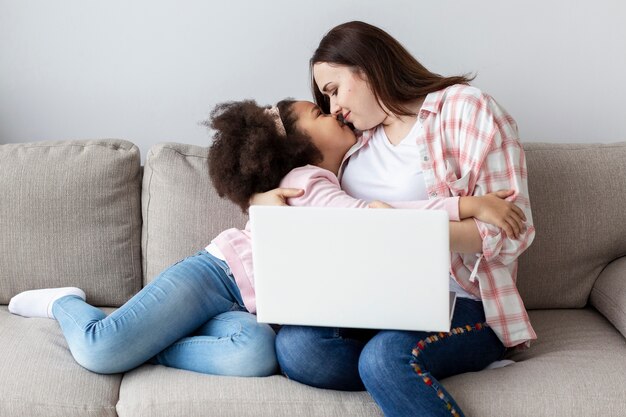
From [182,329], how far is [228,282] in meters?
0.16

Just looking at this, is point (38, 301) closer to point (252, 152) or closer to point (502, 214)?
point (252, 152)

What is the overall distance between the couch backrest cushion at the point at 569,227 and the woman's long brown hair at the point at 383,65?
407 mm

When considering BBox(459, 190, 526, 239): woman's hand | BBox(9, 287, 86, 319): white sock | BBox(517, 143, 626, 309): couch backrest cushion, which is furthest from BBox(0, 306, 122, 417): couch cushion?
BBox(517, 143, 626, 309): couch backrest cushion

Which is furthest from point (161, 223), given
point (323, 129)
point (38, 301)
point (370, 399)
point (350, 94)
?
point (370, 399)

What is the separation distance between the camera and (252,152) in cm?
187

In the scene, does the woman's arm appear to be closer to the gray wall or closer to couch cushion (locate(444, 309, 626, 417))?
couch cushion (locate(444, 309, 626, 417))

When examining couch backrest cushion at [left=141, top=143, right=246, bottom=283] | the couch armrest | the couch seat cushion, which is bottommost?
the couch seat cushion

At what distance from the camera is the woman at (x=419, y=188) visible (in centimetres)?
164

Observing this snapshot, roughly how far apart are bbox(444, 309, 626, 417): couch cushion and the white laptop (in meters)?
0.22

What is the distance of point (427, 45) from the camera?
2.43 meters

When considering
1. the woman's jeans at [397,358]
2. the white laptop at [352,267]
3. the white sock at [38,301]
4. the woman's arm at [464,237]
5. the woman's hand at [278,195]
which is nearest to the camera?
the white laptop at [352,267]

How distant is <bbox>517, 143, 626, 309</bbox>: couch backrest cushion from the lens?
2.14 m

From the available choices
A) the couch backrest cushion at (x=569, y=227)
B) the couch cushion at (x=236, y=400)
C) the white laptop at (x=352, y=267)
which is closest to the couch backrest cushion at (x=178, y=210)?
the couch cushion at (x=236, y=400)

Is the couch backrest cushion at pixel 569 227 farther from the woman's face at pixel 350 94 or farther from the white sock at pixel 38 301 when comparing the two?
the white sock at pixel 38 301
